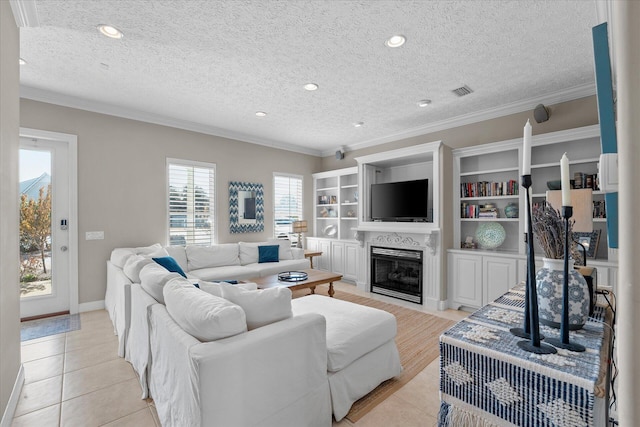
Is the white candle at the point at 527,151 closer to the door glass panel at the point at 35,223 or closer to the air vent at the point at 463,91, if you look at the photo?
the air vent at the point at 463,91

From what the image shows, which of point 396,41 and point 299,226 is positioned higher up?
point 396,41

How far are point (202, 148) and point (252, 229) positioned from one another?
5.65ft

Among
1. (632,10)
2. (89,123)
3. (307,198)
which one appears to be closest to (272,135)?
(307,198)

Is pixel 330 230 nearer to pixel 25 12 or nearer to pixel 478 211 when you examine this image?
pixel 478 211

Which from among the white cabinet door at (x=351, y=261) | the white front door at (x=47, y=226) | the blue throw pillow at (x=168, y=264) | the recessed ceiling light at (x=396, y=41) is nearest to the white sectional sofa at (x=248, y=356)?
the blue throw pillow at (x=168, y=264)

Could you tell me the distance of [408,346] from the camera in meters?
2.99

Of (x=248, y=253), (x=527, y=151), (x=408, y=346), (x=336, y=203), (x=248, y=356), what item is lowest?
(x=408, y=346)

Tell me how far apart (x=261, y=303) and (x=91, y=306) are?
3.70m

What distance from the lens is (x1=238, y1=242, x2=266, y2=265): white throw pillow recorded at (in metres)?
5.10

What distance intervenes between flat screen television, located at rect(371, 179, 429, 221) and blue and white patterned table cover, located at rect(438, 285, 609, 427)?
340cm

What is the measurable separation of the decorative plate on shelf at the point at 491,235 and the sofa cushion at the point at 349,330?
2480 mm

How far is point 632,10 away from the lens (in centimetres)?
41

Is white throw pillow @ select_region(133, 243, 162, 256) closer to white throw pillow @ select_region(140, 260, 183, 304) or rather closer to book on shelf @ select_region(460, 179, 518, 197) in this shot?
white throw pillow @ select_region(140, 260, 183, 304)

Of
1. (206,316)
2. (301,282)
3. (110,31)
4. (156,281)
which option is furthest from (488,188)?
(110,31)
